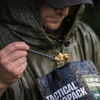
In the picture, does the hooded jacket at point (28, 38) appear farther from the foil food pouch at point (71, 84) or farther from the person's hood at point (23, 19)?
the foil food pouch at point (71, 84)

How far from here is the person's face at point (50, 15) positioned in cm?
208

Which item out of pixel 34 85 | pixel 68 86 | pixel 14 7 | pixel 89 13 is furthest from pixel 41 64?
pixel 89 13

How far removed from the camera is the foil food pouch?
6.20 feet

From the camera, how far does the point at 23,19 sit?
1.97m

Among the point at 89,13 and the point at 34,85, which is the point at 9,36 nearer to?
the point at 34,85

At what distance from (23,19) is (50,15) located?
25 cm

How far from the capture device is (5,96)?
198 centimetres

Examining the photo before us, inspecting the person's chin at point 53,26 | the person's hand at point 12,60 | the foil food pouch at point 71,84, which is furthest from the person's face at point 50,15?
the person's hand at point 12,60

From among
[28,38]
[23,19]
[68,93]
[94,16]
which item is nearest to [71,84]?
[68,93]

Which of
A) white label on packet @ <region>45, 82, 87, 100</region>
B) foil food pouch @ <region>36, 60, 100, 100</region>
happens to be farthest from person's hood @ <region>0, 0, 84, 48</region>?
white label on packet @ <region>45, 82, 87, 100</region>

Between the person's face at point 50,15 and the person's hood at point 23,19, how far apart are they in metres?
0.09

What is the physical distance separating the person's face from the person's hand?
20.5 inches

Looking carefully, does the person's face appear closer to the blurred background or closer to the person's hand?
the person's hand

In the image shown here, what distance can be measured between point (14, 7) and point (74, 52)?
2.31ft
